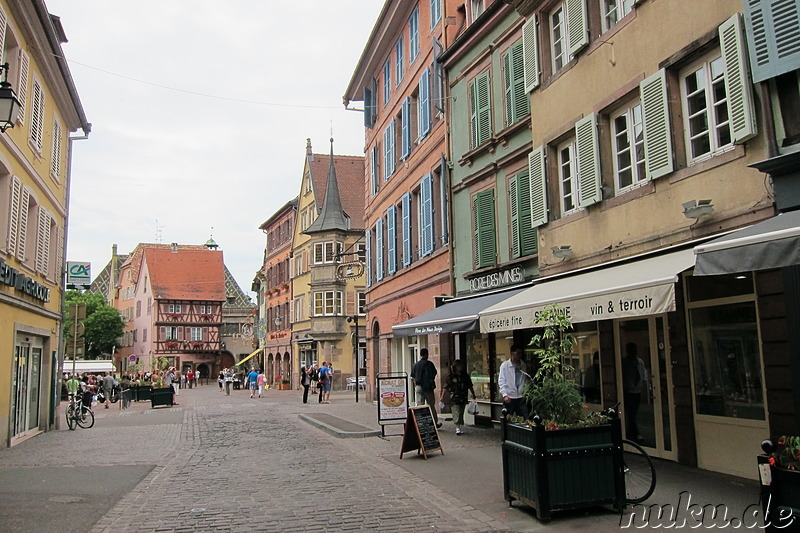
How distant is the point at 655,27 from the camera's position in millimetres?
10336

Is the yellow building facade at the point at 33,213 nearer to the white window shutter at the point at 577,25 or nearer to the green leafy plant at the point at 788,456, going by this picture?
the white window shutter at the point at 577,25

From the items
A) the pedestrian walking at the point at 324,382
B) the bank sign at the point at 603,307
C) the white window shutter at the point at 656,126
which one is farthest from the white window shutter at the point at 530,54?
the pedestrian walking at the point at 324,382

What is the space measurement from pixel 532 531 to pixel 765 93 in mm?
5501

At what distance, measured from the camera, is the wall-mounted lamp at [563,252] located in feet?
41.1

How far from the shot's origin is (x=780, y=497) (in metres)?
4.82

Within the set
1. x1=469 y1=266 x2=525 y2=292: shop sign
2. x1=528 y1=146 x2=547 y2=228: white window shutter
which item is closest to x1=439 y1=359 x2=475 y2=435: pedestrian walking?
x1=469 y1=266 x2=525 y2=292: shop sign

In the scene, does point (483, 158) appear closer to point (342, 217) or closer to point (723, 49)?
point (723, 49)

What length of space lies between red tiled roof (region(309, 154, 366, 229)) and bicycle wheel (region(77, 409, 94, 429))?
26.7 metres

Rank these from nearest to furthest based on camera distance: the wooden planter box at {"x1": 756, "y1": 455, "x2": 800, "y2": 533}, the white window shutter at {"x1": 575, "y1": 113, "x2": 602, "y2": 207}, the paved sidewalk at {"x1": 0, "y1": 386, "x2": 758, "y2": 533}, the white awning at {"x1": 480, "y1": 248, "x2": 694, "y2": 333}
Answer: the wooden planter box at {"x1": 756, "y1": 455, "x2": 800, "y2": 533}, the paved sidewalk at {"x1": 0, "y1": 386, "x2": 758, "y2": 533}, the white awning at {"x1": 480, "y1": 248, "x2": 694, "y2": 333}, the white window shutter at {"x1": 575, "y1": 113, "x2": 602, "y2": 207}

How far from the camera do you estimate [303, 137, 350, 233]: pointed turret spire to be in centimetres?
4531

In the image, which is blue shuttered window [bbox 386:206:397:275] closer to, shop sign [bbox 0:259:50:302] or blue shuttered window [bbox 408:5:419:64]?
blue shuttered window [bbox 408:5:419:64]

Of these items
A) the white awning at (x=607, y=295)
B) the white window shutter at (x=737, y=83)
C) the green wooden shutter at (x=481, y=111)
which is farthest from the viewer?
the green wooden shutter at (x=481, y=111)

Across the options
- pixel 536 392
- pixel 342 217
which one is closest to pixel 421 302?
pixel 536 392

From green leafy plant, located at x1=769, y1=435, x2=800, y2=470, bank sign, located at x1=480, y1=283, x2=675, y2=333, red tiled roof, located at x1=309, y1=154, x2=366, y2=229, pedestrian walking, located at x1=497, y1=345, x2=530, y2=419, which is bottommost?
green leafy plant, located at x1=769, y1=435, x2=800, y2=470
